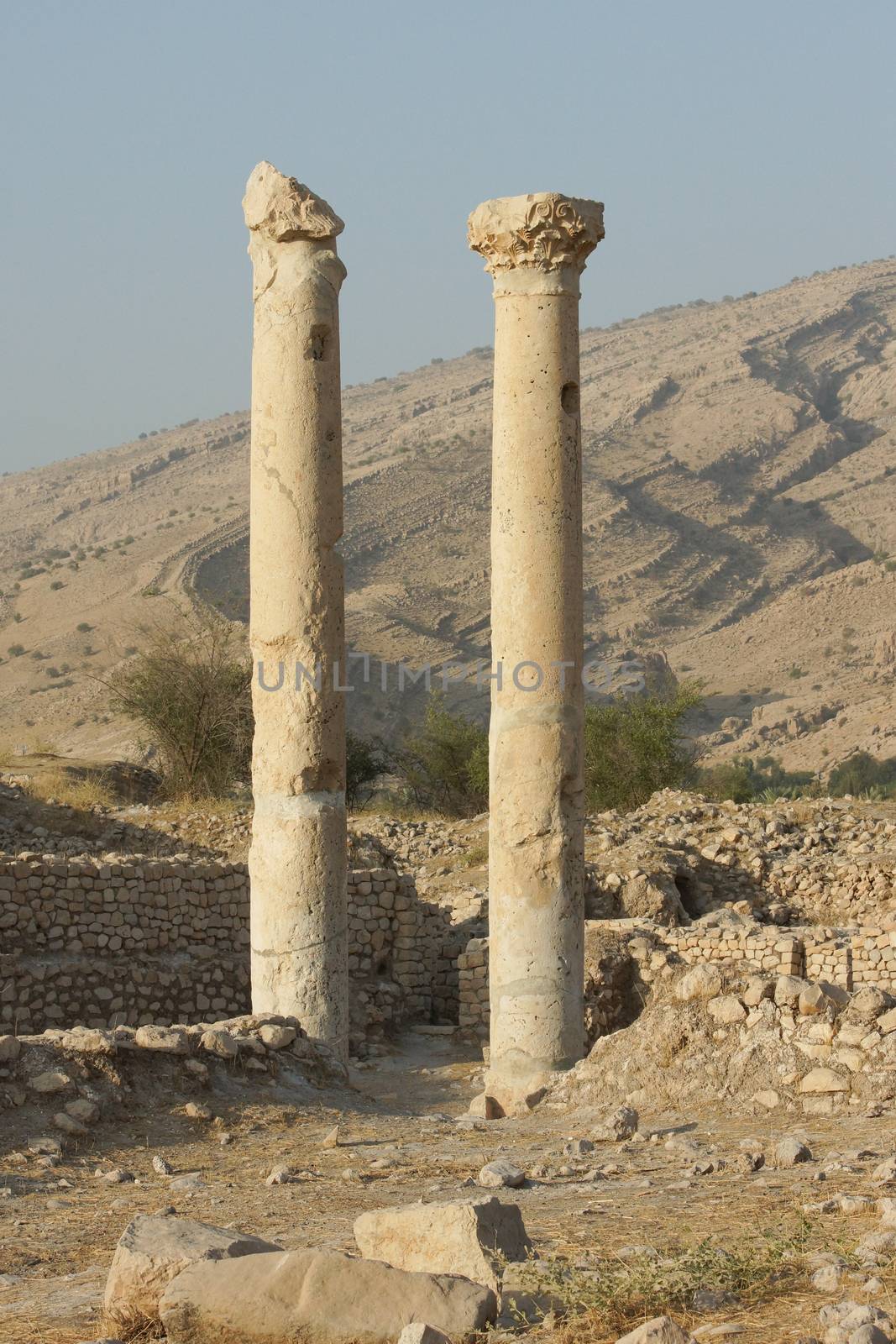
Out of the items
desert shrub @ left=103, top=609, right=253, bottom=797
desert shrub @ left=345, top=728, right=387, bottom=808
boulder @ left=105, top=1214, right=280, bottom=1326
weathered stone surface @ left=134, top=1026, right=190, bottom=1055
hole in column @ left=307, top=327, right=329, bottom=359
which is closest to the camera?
boulder @ left=105, top=1214, right=280, bottom=1326

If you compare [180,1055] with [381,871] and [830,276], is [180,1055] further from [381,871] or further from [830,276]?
[830,276]

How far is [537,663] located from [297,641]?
5.43 feet

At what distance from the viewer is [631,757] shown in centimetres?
3058

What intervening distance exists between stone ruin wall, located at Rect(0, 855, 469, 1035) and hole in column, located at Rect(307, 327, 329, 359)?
528 centimetres

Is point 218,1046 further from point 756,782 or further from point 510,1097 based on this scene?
point 756,782

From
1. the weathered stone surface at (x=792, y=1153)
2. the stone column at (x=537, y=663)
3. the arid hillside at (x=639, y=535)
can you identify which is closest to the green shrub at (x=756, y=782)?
the arid hillside at (x=639, y=535)

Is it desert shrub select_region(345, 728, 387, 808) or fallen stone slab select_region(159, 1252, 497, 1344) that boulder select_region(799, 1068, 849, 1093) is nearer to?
fallen stone slab select_region(159, 1252, 497, 1344)

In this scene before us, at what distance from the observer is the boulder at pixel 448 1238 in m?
6.08

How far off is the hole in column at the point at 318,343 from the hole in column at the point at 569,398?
67.2 inches

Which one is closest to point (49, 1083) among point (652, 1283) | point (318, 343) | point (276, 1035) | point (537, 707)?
point (276, 1035)

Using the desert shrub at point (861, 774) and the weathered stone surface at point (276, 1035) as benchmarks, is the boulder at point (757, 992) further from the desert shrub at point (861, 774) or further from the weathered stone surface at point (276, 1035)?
the desert shrub at point (861, 774)

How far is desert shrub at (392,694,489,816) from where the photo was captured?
32.4m

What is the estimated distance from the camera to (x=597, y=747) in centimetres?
3084

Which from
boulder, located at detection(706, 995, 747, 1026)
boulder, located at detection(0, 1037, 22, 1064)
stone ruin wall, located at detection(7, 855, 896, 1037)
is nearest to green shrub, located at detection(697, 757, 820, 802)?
stone ruin wall, located at detection(7, 855, 896, 1037)
